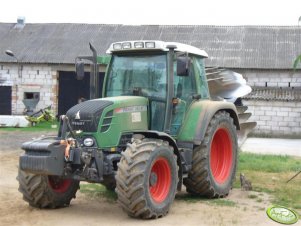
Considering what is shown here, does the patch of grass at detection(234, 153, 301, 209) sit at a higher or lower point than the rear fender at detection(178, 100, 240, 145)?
lower

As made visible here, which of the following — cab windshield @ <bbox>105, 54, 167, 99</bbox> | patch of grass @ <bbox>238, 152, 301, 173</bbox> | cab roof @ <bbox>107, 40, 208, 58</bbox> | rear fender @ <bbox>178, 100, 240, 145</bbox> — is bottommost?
patch of grass @ <bbox>238, 152, 301, 173</bbox>

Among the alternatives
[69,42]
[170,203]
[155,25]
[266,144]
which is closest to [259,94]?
→ [266,144]

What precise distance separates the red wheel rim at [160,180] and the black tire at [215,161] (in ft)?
2.84

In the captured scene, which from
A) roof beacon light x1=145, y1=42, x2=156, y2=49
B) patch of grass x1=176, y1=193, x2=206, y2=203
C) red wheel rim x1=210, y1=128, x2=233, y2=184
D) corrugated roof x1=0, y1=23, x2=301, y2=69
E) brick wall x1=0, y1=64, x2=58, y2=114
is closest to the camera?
roof beacon light x1=145, y1=42, x2=156, y2=49

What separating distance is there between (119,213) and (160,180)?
27.1 inches

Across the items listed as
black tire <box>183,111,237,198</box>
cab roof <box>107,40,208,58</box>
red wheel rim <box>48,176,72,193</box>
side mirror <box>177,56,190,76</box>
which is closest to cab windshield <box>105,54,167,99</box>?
cab roof <box>107,40,208,58</box>

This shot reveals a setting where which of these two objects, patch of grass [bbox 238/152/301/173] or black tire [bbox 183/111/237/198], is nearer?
black tire [bbox 183/111/237/198]

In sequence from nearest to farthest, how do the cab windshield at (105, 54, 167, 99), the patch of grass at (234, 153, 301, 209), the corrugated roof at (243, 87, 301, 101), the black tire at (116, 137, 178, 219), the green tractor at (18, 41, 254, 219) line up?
the black tire at (116, 137, 178, 219) < the green tractor at (18, 41, 254, 219) < the cab windshield at (105, 54, 167, 99) < the patch of grass at (234, 153, 301, 209) < the corrugated roof at (243, 87, 301, 101)

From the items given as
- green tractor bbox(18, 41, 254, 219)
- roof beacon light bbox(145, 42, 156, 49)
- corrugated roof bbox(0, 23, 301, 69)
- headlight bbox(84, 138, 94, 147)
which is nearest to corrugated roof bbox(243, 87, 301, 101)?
corrugated roof bbox(0, 23, 301, 69)

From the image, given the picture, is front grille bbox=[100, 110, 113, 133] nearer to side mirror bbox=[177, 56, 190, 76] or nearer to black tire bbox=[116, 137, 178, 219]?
black tire bbox=[116, 137, 178, 219]

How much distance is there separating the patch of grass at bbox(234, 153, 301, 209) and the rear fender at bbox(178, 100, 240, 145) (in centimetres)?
133

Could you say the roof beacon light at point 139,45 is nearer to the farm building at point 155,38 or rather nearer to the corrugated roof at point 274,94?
the corrugated roof at point 274,94

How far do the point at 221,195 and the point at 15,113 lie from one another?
61.5 feet

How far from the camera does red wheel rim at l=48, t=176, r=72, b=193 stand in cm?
738
